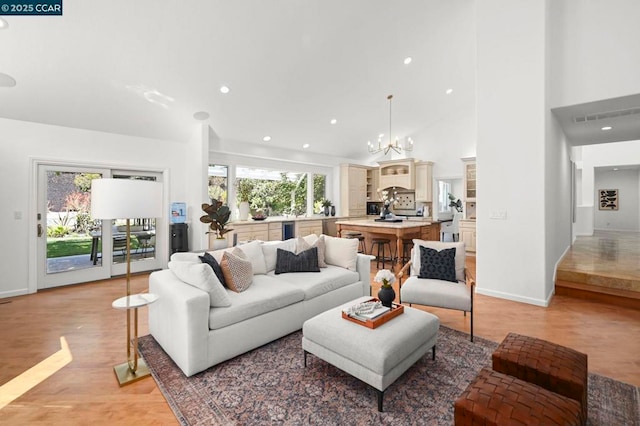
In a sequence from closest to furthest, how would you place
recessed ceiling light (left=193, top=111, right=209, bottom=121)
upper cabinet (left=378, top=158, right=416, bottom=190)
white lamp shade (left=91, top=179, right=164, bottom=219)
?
1. white lamp shade (left=91, top=179, right=164, bottom=219)
2. recessed ceiling light (left=193, top=111, right=209, bottom=121)
3. upper cabinet (left=378, top=158, right=416, bottom=190)

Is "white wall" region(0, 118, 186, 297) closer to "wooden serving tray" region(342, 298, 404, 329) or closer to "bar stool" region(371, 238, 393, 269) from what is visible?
"wooden serving tray" region(342, 298, 404, 329)

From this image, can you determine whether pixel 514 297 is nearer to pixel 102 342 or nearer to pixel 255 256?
pixel 255 256

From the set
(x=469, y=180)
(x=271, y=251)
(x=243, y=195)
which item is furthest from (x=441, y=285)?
(x=469, y=180)

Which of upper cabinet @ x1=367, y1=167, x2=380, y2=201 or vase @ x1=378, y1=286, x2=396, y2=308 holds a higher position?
upper cabinet @ x1=367, y1=167, x2=380, y2=201

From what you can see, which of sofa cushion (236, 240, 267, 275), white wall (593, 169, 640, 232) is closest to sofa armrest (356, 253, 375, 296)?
sofa cushion (236, 240, 267, 275)

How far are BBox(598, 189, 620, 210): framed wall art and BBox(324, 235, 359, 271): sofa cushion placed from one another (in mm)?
11930

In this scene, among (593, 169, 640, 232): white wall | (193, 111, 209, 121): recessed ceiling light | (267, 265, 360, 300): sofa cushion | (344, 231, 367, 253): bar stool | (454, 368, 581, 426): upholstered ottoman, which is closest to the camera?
(454, 368, 581, 426): upholstered ottoman

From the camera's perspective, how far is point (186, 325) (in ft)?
7.48

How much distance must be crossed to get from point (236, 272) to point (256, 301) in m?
0.41

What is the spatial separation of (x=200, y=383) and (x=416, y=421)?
5.01 feet

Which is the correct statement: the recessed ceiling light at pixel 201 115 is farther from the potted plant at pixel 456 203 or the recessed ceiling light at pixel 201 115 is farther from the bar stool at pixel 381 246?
the potted plant at pixel 456 203

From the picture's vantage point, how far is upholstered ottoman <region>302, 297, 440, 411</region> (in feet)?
6.44

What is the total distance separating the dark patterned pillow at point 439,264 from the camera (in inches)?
135

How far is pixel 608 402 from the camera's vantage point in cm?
203
